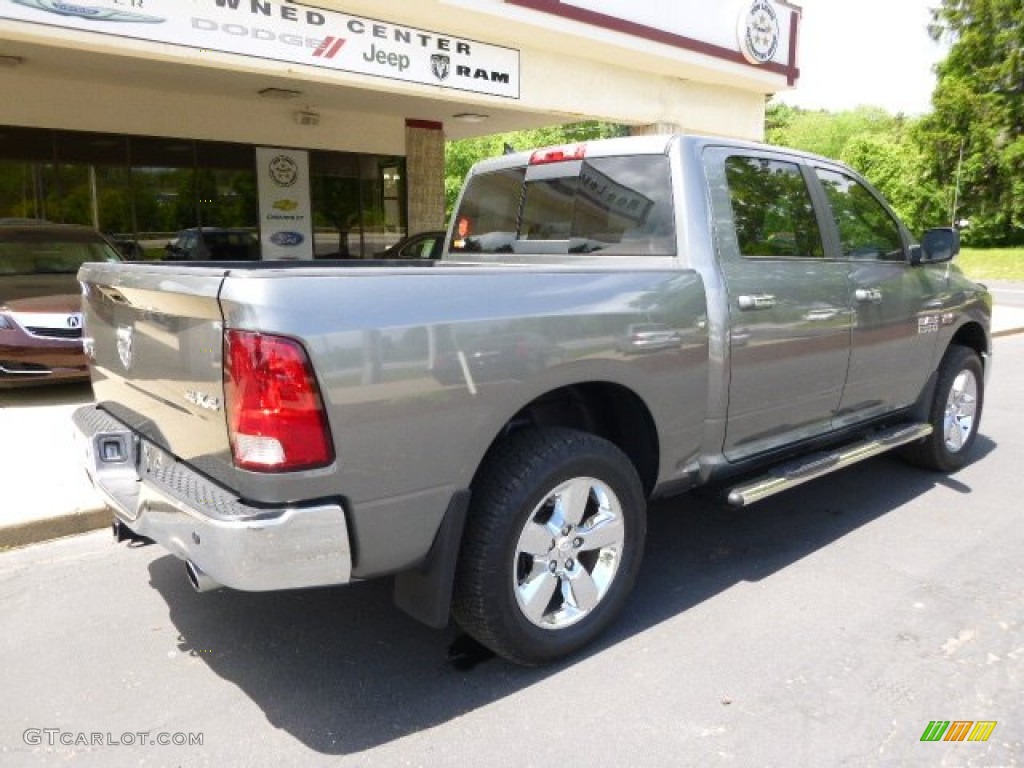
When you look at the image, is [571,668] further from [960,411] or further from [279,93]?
[279,93]

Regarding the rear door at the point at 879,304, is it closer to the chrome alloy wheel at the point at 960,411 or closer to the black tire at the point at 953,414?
the black tire at the point at 953,414

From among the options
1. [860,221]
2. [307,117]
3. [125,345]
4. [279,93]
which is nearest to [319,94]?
[279,93]

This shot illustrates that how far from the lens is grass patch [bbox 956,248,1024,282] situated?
25391 mm

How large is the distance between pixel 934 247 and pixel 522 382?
320cm

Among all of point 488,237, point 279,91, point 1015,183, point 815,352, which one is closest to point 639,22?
point 279,91

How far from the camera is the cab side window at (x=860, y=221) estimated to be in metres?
4.28

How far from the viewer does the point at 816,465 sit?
385 centimetres

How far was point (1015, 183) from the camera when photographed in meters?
33.3

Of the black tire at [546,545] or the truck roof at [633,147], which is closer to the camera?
the black tire at [546,545]

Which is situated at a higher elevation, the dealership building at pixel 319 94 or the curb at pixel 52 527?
the dealership building at pixel 319 94

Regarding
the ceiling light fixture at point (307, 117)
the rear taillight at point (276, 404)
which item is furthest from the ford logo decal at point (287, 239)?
the rear taillight at point (276, 404)

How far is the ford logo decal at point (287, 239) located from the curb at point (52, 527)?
11.1 metres

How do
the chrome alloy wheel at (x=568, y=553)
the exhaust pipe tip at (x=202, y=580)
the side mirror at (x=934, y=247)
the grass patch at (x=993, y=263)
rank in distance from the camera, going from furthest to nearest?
the grass patch at (x=993, y=263) < the side mirror at (x=934, y=247) < the chrome alloy wheel at (x=568, y=553) < the exhaust pipe tip at (x=202, y=580)

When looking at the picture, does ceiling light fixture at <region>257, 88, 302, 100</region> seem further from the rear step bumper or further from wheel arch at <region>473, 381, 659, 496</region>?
the rear step bumper
